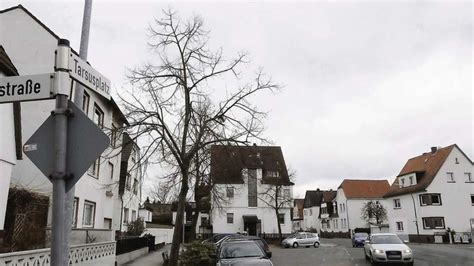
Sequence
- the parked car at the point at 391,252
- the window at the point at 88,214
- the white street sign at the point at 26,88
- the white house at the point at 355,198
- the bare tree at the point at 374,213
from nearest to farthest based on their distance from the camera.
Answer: the white street sign at the point at 26,88, the parked car at the point at 391,252, the window at the point at 88,214, the bare tree at the point at 374,213, the white house at the point at 355,198

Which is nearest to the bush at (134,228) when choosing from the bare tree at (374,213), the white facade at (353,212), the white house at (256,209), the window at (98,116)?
the window at (98,116)

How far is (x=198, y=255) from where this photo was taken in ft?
64.5

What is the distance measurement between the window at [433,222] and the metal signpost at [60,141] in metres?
51.0

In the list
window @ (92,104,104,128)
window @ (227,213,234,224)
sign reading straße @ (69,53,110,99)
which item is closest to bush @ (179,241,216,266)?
window @ (92,104,104,128)

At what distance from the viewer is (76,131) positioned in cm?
388

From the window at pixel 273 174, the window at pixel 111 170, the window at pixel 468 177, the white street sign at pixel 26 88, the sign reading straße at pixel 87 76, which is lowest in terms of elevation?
the white street sign at pixel 26 88

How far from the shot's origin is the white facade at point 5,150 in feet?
38.0

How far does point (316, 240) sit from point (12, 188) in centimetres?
3318

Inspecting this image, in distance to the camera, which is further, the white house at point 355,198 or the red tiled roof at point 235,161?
the white house at point 355,198

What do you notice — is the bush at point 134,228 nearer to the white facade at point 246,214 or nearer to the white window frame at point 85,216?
the white window frame at point 85,216

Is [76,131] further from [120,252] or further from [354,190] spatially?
[354,190]

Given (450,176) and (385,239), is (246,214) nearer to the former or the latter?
(450,176)

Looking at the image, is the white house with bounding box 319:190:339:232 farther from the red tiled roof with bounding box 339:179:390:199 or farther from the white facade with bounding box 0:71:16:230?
the white facade with bounding box 0:71:16:230

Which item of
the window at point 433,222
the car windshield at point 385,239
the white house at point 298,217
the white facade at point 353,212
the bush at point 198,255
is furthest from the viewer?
the white house at point 298,217
